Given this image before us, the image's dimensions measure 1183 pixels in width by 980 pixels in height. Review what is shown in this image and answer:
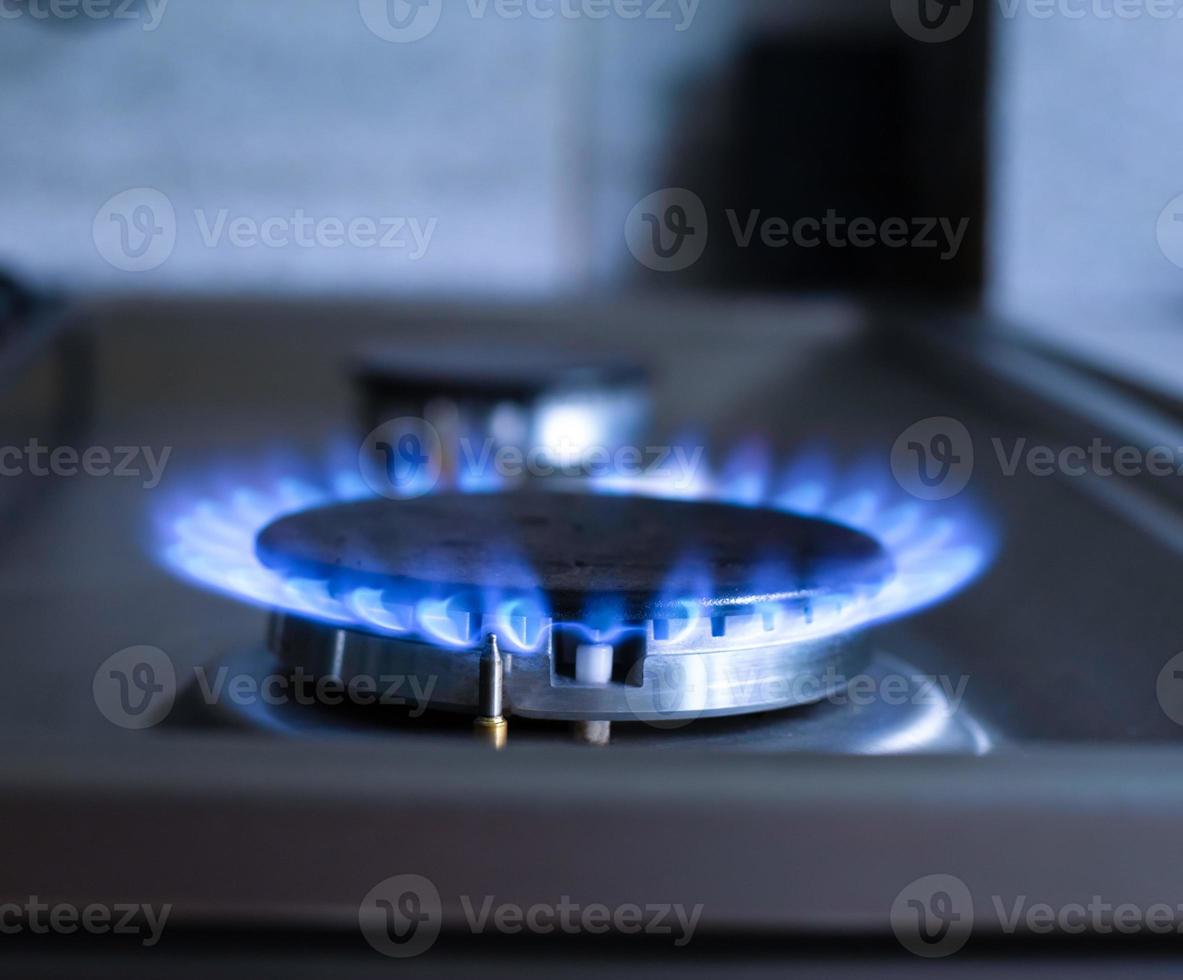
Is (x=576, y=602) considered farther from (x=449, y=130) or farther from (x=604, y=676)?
(x=449, y=130)

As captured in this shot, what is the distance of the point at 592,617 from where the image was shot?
48 cm

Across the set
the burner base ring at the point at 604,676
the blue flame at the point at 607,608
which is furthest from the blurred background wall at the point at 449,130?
the burner base ring at the point at 604,676

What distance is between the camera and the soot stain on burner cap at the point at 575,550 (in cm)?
49

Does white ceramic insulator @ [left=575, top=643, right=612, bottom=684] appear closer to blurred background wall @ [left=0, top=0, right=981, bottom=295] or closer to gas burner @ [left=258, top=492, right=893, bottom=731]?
gas burner @ [left=258, top=492, right=893, bottom=731]

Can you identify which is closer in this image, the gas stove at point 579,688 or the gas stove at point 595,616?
the gas stove at point 579,688

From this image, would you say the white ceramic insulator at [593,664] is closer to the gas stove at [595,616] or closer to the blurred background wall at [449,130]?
the gas stove at [595,616]

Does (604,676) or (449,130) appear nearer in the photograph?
(604,676)

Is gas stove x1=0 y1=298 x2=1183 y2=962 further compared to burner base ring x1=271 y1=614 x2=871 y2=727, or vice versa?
burner base ring x1=271 y1=614 x2=871 y2=727

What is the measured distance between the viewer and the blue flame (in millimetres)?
481

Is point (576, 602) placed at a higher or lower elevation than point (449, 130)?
lower

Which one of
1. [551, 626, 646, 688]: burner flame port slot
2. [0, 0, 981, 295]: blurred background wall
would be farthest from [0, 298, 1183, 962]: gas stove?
[0, 0, 981, 295]: blurred background wall

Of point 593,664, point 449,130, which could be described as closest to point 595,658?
point 593,664

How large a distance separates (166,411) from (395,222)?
44 cm

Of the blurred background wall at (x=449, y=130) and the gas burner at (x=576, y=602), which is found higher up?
the blurred background wall at (x=449, y=130)
